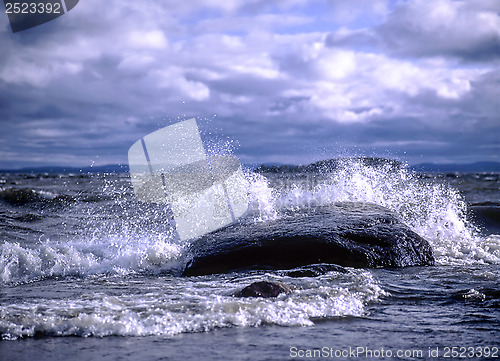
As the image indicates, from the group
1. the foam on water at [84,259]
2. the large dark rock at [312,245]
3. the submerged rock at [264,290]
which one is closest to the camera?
the submerged rock at [264,290]

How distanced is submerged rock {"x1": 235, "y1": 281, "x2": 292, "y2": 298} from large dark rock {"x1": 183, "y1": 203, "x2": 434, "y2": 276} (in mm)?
1350

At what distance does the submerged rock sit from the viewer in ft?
13.4

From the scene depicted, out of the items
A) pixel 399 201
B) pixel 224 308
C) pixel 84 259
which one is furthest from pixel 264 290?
pixel 399 201

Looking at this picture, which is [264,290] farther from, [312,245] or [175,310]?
[312,245]

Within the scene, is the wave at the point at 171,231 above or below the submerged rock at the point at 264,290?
above

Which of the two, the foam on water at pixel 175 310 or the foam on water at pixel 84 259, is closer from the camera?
the foam on water at pixel 175 310

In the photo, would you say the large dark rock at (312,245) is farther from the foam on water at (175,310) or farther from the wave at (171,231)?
the foam on water at (175,310)

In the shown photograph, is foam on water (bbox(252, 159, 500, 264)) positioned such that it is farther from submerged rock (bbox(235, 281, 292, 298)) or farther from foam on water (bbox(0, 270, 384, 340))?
submerged rock (bbox(235, 281, 292, 298))

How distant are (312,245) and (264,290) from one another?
1.83 meters

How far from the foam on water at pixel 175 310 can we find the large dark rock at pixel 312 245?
3.55 feet

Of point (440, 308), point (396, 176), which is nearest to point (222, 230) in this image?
point (440, 308)

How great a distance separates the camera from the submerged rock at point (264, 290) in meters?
4.07

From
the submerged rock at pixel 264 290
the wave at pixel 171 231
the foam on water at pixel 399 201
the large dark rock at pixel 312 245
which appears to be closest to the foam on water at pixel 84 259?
the wave at pixel 171 231

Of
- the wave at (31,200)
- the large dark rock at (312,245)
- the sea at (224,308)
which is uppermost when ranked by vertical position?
the wave at (31,200)
